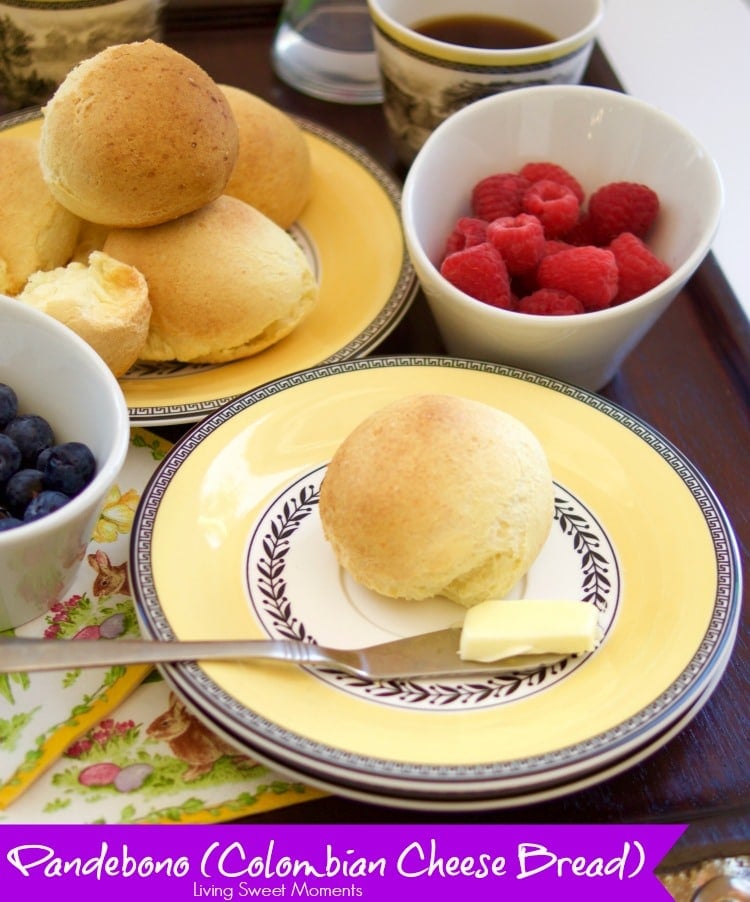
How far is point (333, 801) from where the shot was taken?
2.58 feet

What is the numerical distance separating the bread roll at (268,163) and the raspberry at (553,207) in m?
0.29

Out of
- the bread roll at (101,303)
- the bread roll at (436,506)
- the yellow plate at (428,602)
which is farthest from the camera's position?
the bread roll at (101,303)

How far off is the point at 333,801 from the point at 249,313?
1.72 feet

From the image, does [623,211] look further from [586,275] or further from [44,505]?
[44,505]

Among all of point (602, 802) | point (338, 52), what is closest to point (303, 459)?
point (602, 802)

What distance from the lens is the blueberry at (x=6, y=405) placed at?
914mm

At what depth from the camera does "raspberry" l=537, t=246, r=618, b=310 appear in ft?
3.49

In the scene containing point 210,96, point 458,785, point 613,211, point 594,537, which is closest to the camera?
point 458,785

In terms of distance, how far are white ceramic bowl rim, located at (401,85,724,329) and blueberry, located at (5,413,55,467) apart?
0.42 m

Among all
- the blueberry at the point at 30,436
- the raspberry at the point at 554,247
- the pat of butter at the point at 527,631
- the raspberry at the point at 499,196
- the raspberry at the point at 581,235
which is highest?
the raspberry at the point at 554,247

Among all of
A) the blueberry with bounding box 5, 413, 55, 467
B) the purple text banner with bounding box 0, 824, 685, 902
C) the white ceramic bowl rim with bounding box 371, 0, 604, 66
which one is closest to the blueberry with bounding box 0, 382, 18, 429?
the blueberry with bounding box 5, 413, 55, 467

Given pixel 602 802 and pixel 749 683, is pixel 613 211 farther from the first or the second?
pixel 602 802

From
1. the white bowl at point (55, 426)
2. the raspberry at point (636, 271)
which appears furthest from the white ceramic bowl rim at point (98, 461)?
the raspberry at point (636, 271)

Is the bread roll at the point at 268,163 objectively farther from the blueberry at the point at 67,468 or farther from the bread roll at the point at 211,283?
the blueberry at the point at 67,468
